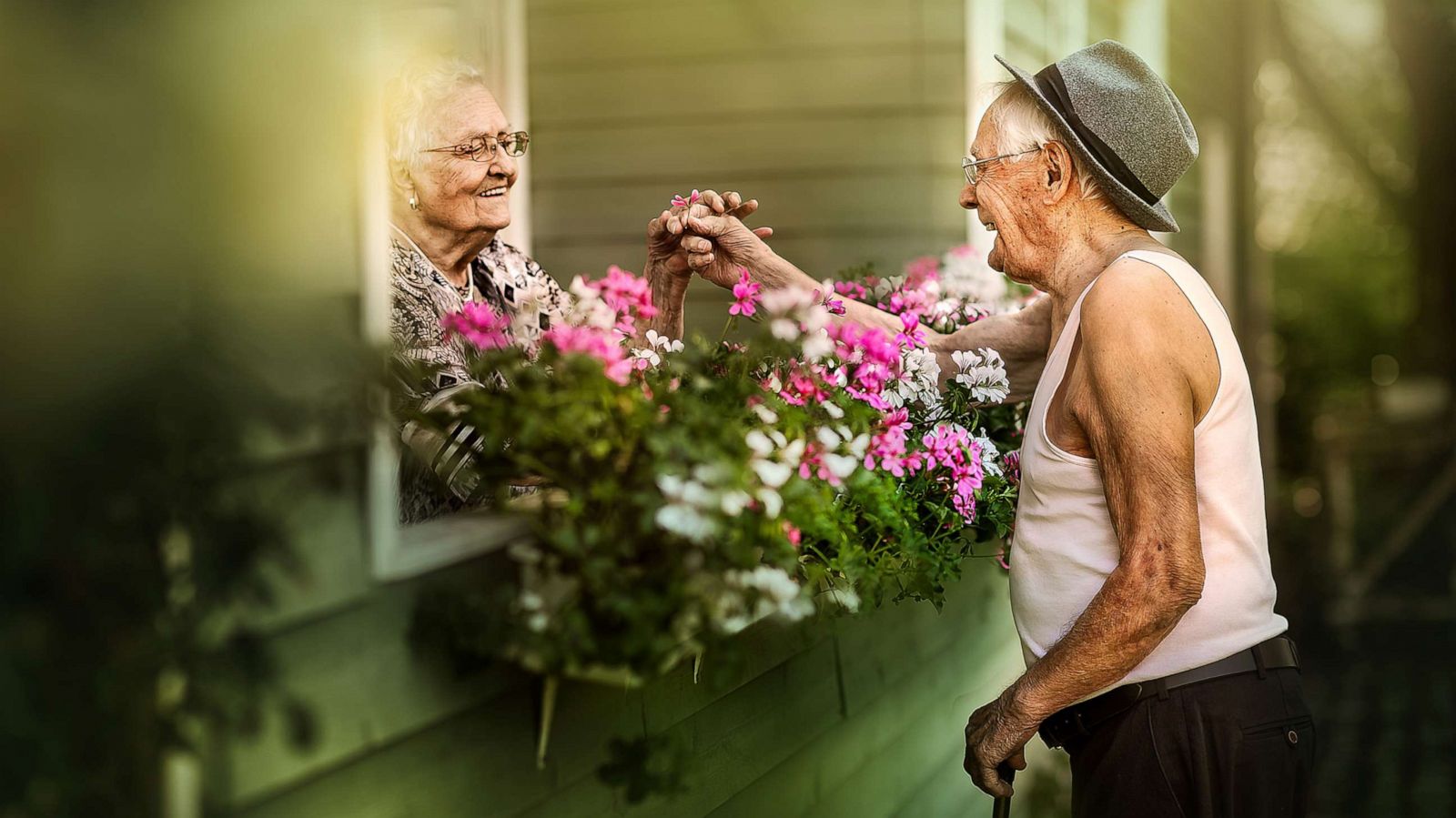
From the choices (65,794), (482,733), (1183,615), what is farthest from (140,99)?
(1183,615)

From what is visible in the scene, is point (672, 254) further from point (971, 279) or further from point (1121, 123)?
point (971, 279)

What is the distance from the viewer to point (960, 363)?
206 cm

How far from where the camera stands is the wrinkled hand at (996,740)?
6.18 feet

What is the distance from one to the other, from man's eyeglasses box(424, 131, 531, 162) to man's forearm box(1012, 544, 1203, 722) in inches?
47.8

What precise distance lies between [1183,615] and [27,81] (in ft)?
4.96

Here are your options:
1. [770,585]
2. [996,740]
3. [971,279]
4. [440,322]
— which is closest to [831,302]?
[440,322]

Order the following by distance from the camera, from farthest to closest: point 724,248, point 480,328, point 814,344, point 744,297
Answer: point 724,248
point 744,297
point 814,344
point 480,328

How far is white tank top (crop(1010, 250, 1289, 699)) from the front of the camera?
177 cm

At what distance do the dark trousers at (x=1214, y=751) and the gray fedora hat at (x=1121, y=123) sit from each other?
72 cm

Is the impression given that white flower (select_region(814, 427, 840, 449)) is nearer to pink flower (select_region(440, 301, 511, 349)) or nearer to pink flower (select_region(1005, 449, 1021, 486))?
pink flower (select_region(440, 301, 511, 349))

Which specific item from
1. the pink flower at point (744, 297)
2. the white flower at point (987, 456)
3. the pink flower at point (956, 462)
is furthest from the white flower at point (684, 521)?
the white flower at point (987, 456)

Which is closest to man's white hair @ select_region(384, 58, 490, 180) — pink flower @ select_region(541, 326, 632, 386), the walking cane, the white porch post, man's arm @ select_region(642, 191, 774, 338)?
man's arm @ select_region(642, 191, 774, 338)

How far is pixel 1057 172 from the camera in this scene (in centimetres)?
194

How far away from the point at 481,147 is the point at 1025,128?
35.3 inches
